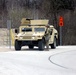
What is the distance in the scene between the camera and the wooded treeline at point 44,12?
59312 millimetres

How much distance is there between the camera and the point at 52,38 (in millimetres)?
32219

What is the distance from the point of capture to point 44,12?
62.6 meters

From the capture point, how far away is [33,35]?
29.3 m

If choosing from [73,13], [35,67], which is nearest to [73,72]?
[35,67]

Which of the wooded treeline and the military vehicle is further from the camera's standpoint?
the wooded treeline

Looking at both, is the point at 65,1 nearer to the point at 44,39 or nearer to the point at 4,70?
the point at 44,39

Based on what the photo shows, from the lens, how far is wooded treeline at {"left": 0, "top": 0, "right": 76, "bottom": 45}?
59312 mm

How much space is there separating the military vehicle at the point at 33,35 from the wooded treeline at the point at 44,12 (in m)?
26.0

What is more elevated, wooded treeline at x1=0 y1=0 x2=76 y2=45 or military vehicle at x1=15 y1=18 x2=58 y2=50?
wooded treeline at x1=0 y1=0 x2=76 y2=45

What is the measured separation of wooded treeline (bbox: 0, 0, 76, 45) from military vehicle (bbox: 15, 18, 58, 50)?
1022 inches

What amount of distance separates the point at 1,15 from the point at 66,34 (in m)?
11.0

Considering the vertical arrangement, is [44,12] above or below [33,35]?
above

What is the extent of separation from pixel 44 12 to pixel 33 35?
1319 inches

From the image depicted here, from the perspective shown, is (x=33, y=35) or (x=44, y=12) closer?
(x=33, y=35)
